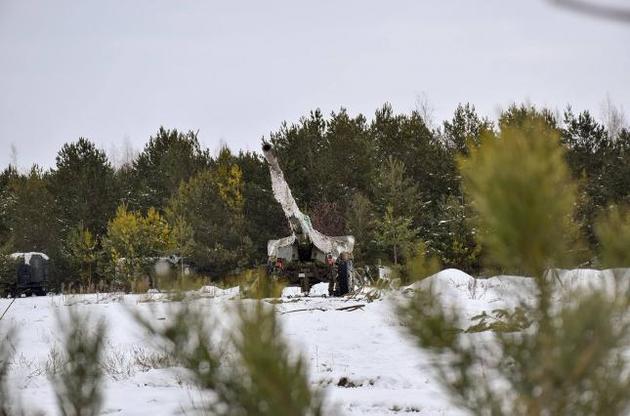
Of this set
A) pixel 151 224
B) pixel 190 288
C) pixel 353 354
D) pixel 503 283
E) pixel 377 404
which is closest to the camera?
pixel 503 283

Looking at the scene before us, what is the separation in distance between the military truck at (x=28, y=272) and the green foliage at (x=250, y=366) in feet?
80.0

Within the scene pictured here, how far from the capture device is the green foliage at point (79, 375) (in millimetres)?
2076

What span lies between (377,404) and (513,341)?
11.3 feet

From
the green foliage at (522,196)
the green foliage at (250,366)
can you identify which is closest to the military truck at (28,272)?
the green foliage at (250,366)

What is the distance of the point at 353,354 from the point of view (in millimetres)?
7203

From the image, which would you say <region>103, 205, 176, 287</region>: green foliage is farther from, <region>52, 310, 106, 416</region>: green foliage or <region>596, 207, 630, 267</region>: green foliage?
<region>596, 207, 630, 267</region>: green foliage

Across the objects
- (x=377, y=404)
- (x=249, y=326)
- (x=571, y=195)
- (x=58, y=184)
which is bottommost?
(x=377, y=404)

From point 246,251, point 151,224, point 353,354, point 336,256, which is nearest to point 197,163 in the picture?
point 151,224

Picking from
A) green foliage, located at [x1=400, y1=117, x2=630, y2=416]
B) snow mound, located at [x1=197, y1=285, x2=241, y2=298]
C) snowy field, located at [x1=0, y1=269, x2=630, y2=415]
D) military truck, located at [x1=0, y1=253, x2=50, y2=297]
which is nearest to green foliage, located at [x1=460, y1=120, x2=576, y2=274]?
green foliage, located at [x1=400, y1=117, x2=630, y2=416]

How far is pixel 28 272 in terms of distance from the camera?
80.6 ft

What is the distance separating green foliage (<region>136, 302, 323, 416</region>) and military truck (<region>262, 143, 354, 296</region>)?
12924mm

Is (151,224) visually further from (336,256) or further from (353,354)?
(353,354)

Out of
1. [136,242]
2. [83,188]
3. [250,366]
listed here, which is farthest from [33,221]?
[250,366]

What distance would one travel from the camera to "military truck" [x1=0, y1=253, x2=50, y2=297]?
24422 mm
